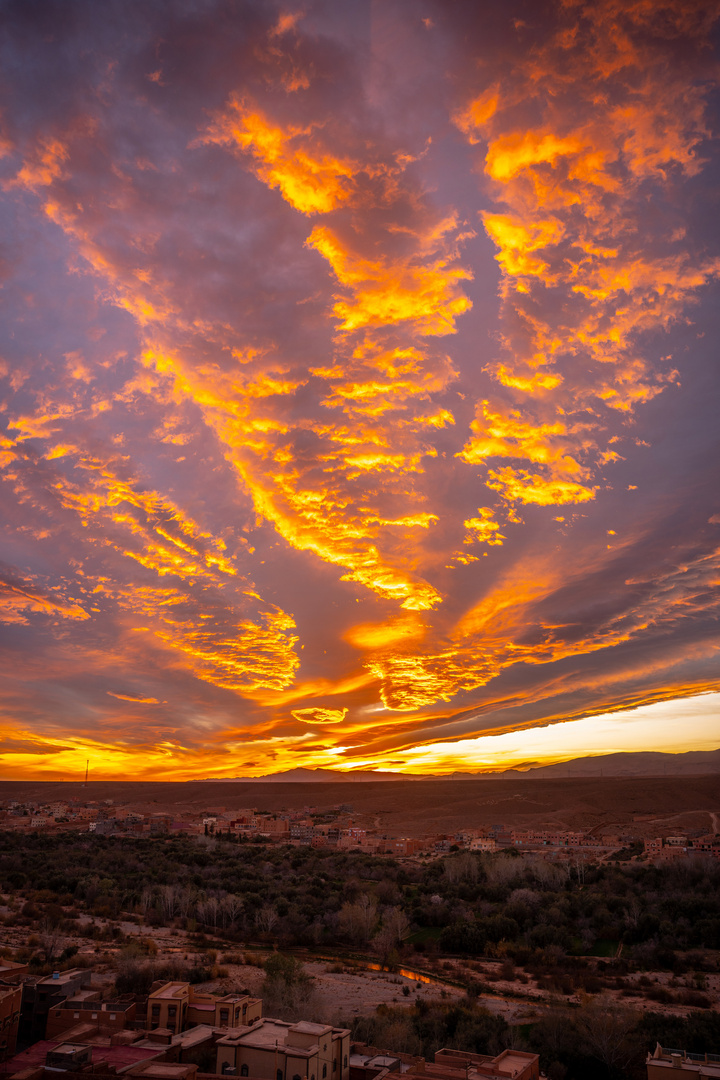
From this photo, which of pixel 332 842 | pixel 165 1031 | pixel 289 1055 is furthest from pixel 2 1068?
pixel 332 842

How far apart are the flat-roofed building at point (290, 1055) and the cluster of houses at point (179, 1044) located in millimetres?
23

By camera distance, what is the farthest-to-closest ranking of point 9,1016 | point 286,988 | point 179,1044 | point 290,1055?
point 286,988 < point 9,1016 < point 179,1044 < point 290,1055

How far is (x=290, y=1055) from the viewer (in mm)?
15883

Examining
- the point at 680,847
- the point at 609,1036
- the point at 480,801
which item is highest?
the point at 480,801

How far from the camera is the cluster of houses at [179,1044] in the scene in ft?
50.6

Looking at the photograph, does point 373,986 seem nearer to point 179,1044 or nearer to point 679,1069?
point 179,1044

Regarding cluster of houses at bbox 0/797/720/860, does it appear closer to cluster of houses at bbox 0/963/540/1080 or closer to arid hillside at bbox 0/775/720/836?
arid hillside at bbox 0/775/720/836

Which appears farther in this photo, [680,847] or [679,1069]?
[680,847]

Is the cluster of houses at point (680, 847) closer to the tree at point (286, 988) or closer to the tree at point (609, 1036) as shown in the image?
the tree at point (609, 1036)

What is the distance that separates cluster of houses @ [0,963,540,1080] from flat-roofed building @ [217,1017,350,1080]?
2 centimetres

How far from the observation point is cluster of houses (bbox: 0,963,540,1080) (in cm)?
1544

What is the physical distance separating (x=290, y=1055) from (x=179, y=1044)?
3.45 m

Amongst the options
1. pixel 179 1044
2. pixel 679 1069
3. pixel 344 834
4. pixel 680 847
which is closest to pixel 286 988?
pixel 179 1044

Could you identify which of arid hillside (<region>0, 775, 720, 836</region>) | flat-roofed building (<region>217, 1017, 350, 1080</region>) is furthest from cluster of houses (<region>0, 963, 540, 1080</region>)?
arid hillside (<region>0, 775, 720, 836</region>)
